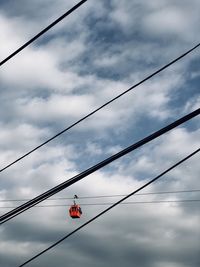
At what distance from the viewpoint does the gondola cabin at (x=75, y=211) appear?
68.7ft

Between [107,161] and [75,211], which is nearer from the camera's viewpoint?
[107,161]

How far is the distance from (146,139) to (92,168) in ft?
2.09

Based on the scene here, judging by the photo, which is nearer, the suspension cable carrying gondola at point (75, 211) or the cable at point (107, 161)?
the cable at point (107, 161)

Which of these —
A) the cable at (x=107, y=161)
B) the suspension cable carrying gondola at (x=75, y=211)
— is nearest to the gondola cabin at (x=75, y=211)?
the suspension cable carrying gondola at (x=75, y=211)

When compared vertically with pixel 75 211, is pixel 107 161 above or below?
below

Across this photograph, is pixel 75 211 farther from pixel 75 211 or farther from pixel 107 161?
pixel 107 161

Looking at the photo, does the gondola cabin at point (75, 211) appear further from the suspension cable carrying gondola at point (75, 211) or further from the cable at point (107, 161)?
the cable at point (107, 161)

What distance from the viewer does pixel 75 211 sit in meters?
21.1

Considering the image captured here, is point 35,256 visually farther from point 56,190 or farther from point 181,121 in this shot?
point 181,121

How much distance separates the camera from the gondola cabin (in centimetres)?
2094

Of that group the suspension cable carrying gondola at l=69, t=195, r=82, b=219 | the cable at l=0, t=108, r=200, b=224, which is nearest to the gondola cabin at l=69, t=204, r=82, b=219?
the suspension cable carrying gondola at l=69, t=195, r=82, b=219

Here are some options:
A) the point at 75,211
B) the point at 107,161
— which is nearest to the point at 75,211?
the point at 75,211

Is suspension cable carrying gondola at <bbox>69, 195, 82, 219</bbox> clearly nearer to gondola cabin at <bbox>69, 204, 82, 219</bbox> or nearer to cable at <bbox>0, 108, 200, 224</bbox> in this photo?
gondola cabin at <bbox>69, 204, 82, 219</bbox>

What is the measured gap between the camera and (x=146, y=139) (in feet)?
13.3
